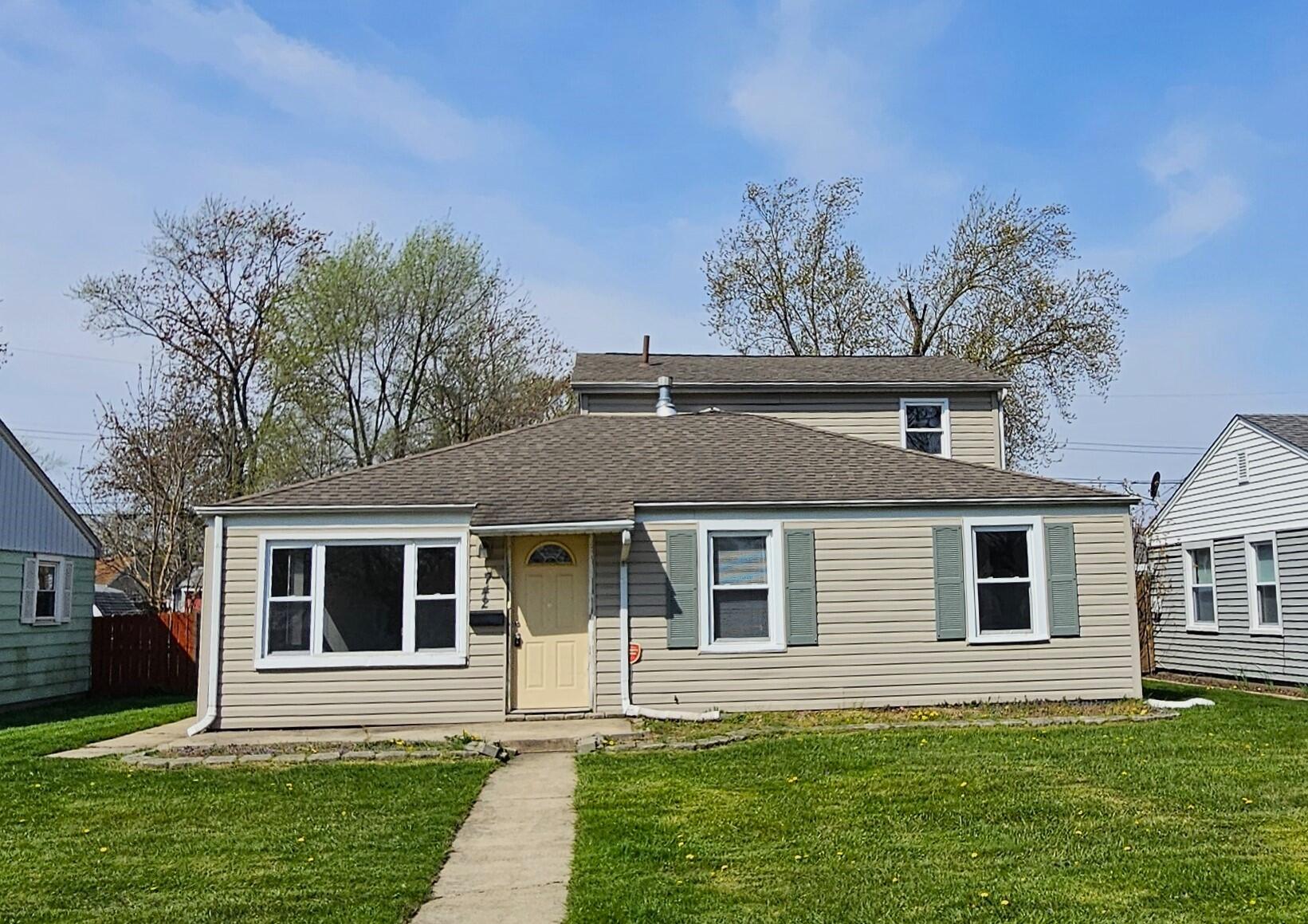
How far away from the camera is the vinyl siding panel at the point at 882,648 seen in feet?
45.9

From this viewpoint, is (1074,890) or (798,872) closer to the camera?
(1074,890)

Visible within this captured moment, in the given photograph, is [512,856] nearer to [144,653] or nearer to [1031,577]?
[1031,577]

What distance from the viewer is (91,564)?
20000 mm

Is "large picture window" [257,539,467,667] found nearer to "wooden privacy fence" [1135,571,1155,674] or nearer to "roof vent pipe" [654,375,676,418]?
"roof vent pipe" [654,375,676,418]

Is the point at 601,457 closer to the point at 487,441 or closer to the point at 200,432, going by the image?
the point at 487,441

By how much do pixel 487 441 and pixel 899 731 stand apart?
7014 mm

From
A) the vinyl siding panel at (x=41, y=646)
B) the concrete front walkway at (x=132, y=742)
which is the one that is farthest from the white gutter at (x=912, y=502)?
the vinyl siding panel at (x=41, y=646)

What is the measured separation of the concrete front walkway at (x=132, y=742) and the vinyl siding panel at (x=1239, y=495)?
16.3 metres

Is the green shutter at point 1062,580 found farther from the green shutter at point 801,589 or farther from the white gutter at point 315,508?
the white gutter at point 315,508

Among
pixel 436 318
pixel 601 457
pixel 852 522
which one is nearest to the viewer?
pixel 852 522

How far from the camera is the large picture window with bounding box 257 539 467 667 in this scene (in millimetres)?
13727

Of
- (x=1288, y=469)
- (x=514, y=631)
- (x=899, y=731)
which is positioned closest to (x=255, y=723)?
(x=514, y=631)

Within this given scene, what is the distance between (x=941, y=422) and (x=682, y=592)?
26.6 feet

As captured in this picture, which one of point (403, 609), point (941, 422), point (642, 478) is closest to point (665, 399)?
point (642, 478)
